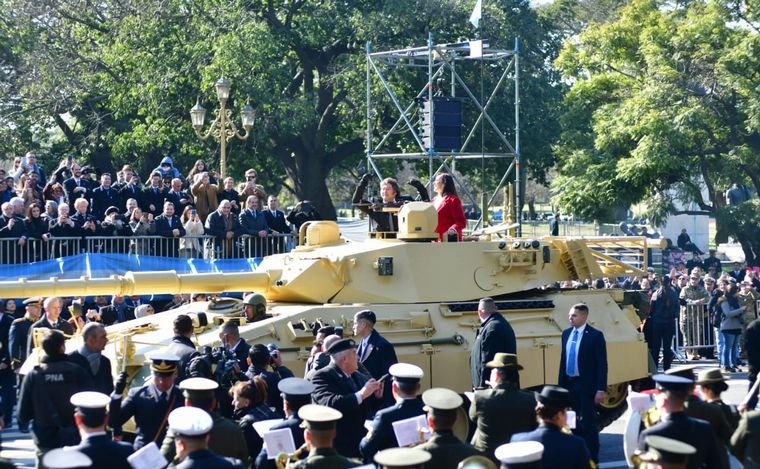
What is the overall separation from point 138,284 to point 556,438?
22.9 feet

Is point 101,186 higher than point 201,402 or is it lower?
higher

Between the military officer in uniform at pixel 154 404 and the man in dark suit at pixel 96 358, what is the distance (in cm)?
102

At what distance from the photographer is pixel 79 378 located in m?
10.7

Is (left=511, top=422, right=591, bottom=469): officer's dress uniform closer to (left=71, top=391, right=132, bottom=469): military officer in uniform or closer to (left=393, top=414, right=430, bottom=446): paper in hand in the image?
(left=393, top=414, right=430, bottom=446): paper in hand

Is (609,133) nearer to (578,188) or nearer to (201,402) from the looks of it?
(578,188)

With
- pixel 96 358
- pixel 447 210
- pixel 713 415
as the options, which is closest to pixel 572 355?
pixel 447 210

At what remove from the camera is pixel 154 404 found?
9.99 m

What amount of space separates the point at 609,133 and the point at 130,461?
91.8ft

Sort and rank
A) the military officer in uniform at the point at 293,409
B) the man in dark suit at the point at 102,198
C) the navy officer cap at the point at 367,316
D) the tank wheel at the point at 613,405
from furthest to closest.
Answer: the man in dark suit at the point at 102,198 → the tank wheel at the point at 613,405 → the navy officer cap at the point at 367,316 → the military officer in uniform at the point at 293,409

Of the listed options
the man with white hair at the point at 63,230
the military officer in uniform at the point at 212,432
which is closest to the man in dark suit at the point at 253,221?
the man with white hair at the point at 63,230

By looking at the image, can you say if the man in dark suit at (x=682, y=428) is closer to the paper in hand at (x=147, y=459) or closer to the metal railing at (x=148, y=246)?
the paper in hand at (x=147, y=459)

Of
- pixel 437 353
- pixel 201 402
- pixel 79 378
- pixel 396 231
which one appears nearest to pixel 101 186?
pixel 396 231

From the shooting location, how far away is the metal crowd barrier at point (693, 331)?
23.8 meters

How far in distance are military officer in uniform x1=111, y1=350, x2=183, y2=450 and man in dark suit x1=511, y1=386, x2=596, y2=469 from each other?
2.95 m
